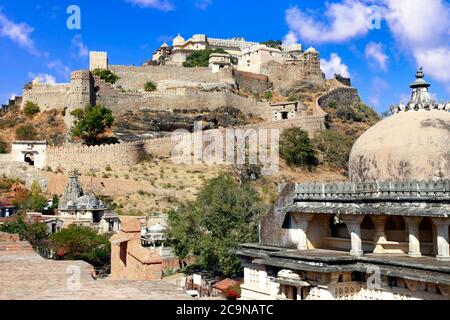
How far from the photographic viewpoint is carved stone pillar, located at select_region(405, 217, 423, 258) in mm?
14609

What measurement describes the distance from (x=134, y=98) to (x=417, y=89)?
1915 inches

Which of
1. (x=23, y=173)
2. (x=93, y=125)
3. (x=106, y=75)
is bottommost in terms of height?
(x=23, y=173)

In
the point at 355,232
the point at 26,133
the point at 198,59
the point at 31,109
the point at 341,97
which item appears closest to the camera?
the point at 355,232

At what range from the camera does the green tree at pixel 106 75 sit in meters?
65.7

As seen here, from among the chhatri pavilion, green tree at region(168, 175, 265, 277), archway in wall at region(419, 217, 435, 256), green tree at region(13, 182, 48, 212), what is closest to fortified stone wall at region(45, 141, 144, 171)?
green tree at region(13, 182, 48, 212)

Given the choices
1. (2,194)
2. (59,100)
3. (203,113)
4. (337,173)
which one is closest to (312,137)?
(337,173)

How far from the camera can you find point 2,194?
4547 cm

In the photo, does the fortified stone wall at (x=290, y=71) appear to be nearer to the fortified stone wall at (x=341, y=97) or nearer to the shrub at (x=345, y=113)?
the fortified stone wall at (x=341, y=97)

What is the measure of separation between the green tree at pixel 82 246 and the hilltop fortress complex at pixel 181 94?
15.8 meters

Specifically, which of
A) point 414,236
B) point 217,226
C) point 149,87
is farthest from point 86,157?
point 414,236

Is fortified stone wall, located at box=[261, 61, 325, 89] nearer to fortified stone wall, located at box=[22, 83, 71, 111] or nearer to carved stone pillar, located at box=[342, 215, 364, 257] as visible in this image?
fortified stone wall, located at box=[22, 83, 71, 111]

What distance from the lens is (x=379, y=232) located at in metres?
15.8

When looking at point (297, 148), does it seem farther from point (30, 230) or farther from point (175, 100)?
point (30, 230)

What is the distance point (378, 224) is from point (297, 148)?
3980 cm
